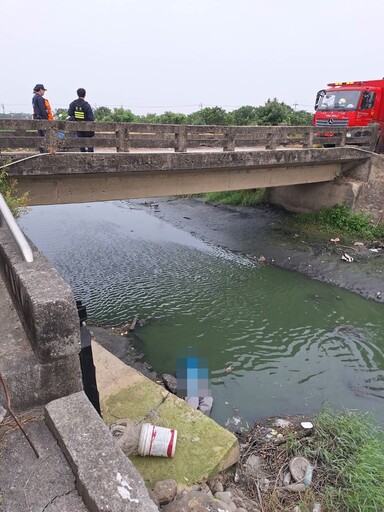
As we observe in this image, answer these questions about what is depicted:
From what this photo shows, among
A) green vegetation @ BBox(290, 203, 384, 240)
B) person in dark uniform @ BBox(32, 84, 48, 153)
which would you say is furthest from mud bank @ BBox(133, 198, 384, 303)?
person in dark uniform @ BBox(32, 84, 48, 153)

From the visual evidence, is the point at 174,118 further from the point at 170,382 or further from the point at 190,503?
the point at 190,503

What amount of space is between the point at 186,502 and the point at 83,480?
1.33 m

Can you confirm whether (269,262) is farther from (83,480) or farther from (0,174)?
(83,480)

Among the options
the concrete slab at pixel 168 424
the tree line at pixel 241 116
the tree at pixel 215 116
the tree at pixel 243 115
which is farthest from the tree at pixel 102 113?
the concrete slab at pixel 168 424

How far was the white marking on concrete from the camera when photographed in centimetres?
193

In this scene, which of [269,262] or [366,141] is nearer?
[269,262]

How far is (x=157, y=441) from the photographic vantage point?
3.51 m

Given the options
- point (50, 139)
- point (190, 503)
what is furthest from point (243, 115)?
point (190, 503)

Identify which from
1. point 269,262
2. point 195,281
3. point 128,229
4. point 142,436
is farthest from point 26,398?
point 128,229

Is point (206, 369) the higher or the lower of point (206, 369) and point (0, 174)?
the lower

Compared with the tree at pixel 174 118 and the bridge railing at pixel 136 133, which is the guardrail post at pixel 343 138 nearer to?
the bridge railing at pixel 136 133

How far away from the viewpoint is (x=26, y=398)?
253 cm

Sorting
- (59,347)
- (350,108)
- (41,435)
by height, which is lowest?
(41,435)

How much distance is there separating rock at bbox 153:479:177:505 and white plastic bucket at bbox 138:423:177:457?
293 mm
